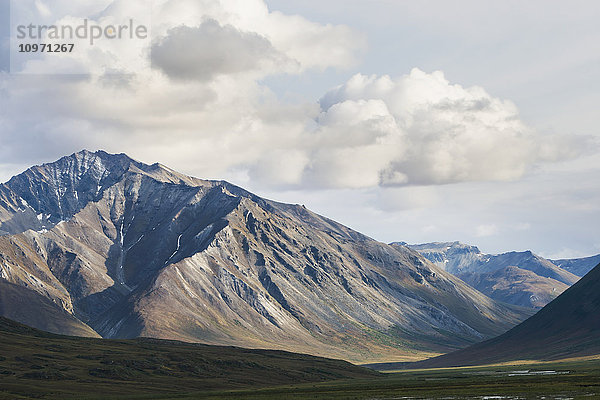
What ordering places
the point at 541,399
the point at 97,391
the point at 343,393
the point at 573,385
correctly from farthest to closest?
the point at 97,391 < the point at 343,393 < the point at 573,385 < the point at 541,399

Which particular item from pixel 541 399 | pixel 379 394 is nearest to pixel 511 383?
pixel 379 394

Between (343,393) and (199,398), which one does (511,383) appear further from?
(199,398)

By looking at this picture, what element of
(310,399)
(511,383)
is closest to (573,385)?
(511,383)

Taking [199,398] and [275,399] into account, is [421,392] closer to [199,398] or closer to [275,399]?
[275,399]

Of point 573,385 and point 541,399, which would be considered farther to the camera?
point 573,385

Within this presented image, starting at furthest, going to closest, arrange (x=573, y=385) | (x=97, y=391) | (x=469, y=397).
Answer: (x=97, y=391), (x=573, y=385), (x=469, y=397)

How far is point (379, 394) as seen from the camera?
581 ft

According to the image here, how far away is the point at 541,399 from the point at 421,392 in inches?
1716

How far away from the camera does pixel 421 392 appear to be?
583 feet

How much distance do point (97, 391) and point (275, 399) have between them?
207 feet

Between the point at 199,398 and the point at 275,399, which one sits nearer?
the point at 275,399

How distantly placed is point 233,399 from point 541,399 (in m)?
70.4

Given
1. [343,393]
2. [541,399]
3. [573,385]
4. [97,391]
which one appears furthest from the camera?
[97,391]

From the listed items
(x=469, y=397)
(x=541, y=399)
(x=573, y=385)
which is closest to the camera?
(x=541, y=399)
